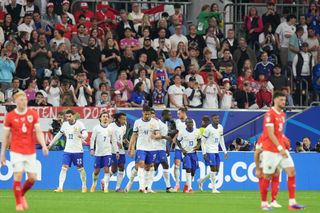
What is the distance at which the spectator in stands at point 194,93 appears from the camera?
35812 mm

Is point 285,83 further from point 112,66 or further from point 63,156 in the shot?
point 63,156

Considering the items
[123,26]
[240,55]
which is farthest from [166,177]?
[240,55]

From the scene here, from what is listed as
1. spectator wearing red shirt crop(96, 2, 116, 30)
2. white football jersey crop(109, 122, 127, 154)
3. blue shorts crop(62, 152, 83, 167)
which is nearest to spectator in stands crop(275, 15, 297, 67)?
spectator wearing red shirt crop(96, 2, 116, 30)

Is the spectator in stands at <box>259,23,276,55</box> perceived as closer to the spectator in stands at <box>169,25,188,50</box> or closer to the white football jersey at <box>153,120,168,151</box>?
the spectator in stands at <box>169,25,188,50</box>

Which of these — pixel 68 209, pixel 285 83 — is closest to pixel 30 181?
pixel 68 209

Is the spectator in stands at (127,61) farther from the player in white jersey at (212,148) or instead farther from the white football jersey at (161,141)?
the white football jersey at (161,141)

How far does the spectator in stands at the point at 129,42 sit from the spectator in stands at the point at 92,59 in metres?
1.24

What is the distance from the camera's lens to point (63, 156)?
103 feet

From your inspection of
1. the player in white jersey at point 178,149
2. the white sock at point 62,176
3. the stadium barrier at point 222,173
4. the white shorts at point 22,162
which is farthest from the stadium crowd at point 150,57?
the white shorts at point 22,162

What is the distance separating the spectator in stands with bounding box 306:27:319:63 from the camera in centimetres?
3894

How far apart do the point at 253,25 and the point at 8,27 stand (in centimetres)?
915

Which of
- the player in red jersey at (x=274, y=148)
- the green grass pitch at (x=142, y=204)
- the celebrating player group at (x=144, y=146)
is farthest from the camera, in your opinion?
the celebrating player group at (x=144, y=146)

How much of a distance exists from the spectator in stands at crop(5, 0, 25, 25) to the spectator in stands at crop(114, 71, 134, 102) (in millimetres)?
4200

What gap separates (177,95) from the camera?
1401 inches
